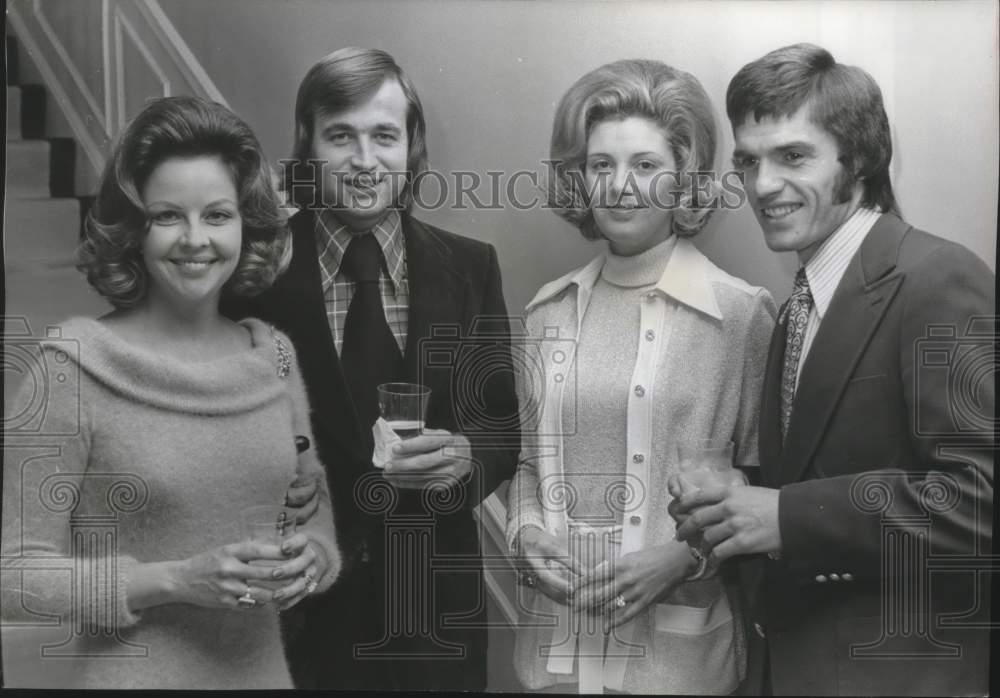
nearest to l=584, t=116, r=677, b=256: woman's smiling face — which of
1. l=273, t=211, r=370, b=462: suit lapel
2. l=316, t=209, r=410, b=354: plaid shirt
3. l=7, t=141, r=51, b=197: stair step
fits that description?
l=316, t=209, r=410, b=354: plaid shirt

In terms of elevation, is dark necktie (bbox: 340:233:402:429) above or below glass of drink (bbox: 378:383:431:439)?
above

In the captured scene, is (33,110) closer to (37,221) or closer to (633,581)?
(37,221)

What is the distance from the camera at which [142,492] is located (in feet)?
11.3

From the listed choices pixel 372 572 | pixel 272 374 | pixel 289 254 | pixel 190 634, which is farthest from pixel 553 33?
pixel 190 634

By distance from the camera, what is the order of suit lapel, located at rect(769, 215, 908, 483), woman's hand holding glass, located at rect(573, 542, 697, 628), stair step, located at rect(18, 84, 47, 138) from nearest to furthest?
suit lapel, located at rect(769, 215, 908, 483) → woman's hand holding glass, located at rect(573, 542, 697, 628) → stair step, located at rect(18, 84, 47, 138)

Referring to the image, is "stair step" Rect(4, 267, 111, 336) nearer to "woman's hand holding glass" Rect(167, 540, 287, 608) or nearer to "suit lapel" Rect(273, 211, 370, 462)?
"suit lapel" Rect(273, 211, 370, 462)

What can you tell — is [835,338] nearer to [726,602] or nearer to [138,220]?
[726,602]

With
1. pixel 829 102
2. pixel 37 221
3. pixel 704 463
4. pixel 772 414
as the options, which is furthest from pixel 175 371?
pixel 829 102

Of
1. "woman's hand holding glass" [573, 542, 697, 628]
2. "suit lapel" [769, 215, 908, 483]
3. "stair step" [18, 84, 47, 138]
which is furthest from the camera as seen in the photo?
"stair step" [18, 84, 47, 138]

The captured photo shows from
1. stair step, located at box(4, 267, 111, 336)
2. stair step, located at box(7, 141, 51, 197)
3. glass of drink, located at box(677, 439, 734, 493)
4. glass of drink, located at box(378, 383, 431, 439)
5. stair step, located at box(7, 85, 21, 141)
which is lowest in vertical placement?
glass of drink, located at box(677, 439, 734, 493)

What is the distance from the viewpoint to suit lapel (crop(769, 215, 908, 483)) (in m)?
3.37

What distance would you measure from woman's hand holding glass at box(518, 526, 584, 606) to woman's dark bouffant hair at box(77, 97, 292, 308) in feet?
3.12

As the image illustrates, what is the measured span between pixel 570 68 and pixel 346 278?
0.79 meters

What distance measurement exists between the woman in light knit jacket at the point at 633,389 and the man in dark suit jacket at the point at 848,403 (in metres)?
0.10
